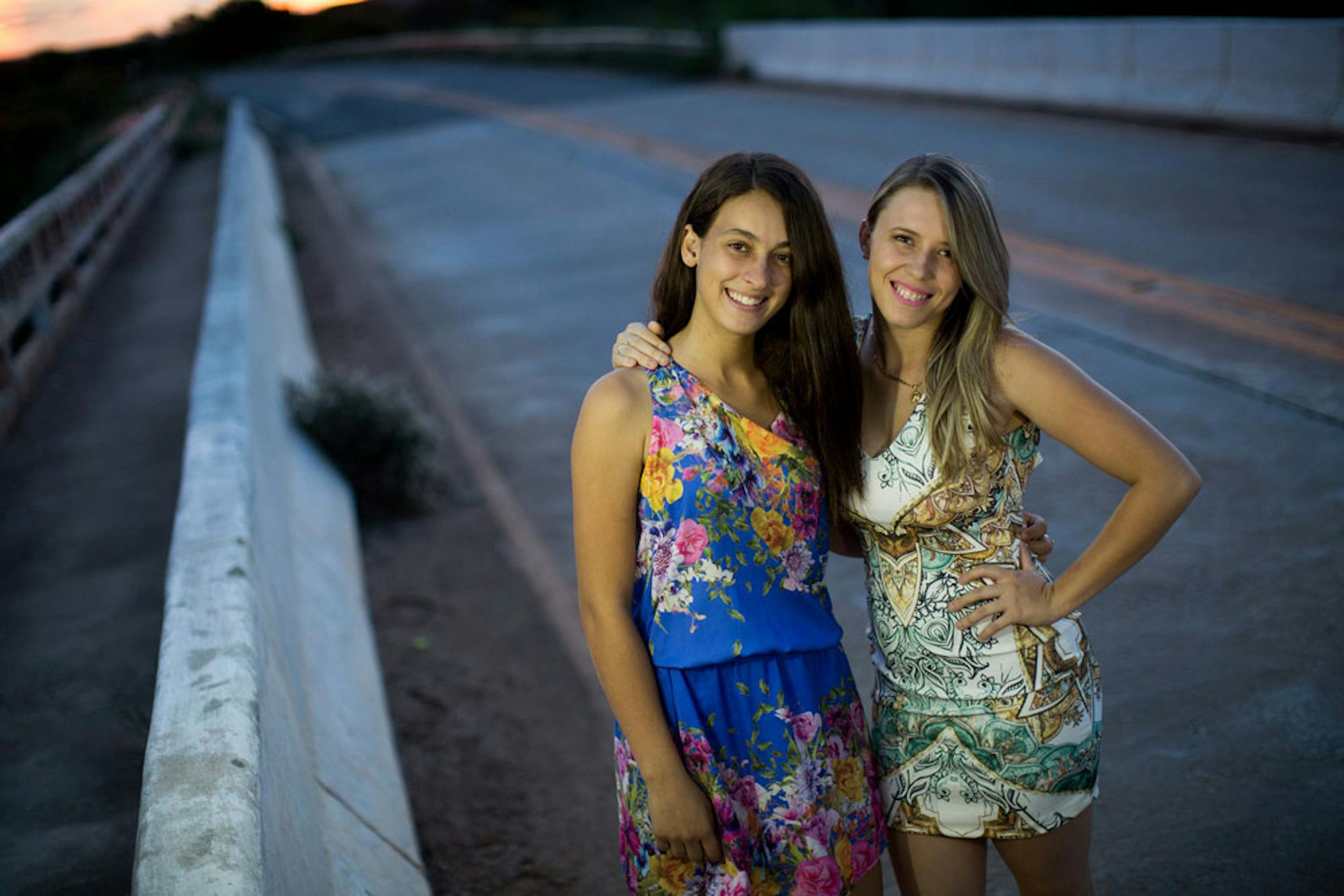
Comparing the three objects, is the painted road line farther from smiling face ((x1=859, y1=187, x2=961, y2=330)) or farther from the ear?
the ear

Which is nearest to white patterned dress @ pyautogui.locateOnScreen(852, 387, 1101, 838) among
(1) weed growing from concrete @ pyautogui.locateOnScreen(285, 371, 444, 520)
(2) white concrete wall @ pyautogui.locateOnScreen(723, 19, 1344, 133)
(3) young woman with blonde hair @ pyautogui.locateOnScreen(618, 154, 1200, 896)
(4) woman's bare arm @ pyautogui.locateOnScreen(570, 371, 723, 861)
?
(3) young woman with blonde hair @ pyautogui.locateOnScreen(618, 154, 1200, 896)

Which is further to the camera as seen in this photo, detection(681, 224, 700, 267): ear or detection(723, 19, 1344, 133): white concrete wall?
detection(723, 19, 1344, 133): white concrete wall

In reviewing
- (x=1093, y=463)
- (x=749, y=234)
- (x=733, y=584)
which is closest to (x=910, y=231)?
(x=749, y=234)

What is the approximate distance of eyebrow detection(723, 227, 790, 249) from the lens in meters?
2.61

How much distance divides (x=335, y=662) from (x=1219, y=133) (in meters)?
11.1

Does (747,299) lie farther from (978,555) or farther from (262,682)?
(262,682)

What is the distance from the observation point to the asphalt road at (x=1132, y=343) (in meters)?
3.72

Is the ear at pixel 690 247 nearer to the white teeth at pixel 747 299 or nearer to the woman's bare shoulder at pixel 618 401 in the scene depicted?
the white teeth at pixel 747 299

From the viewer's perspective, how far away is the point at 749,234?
261 centimetres

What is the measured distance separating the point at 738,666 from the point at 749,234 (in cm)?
91

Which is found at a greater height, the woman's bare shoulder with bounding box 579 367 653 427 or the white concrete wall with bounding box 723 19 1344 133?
the white concrete wall with bounding box 723 19 1344 133

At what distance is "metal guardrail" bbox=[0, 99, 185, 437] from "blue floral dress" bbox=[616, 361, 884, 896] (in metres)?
5.85

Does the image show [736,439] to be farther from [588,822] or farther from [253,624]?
[588,822]

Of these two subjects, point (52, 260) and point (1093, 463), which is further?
point (52, 260)
